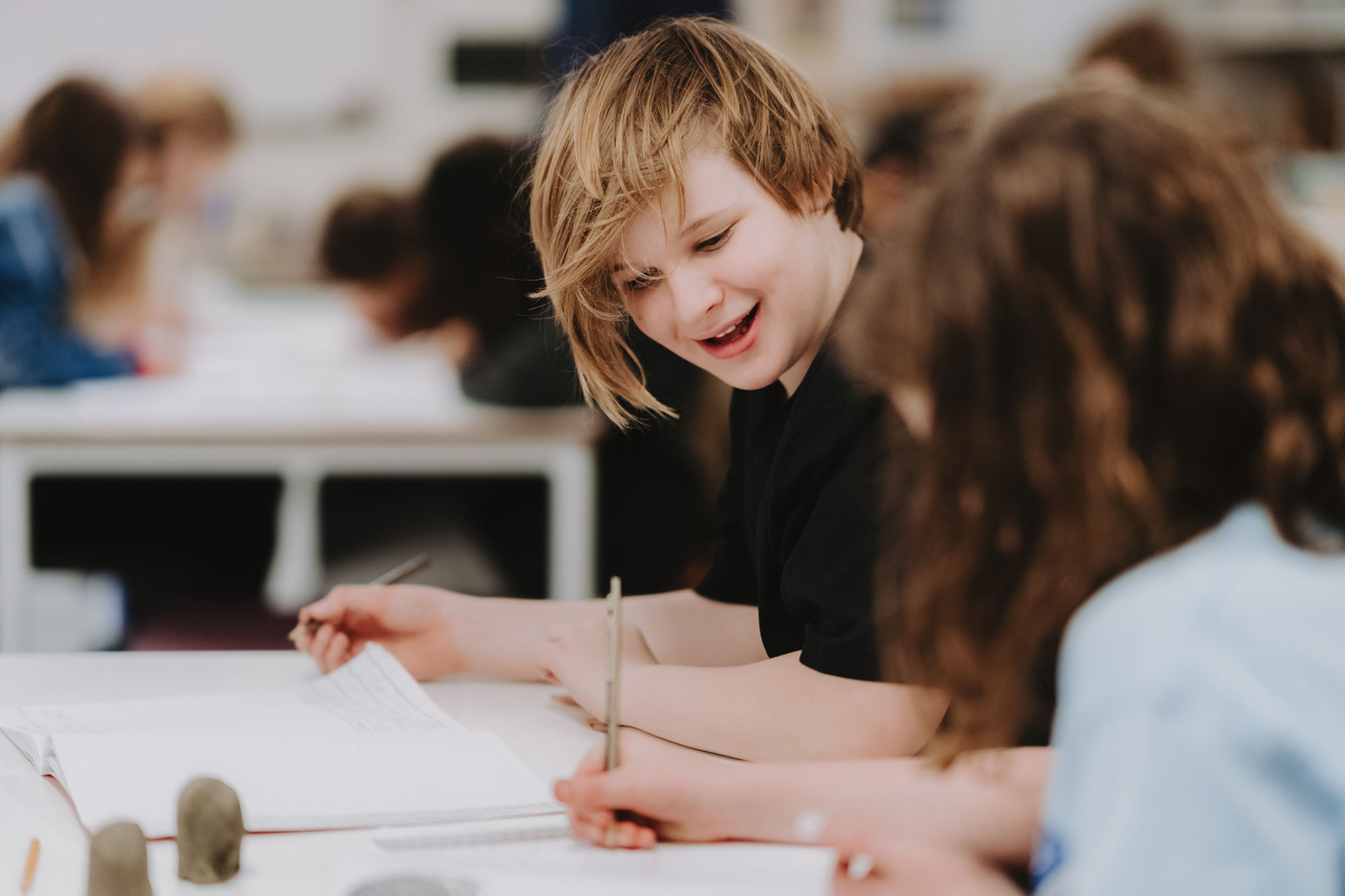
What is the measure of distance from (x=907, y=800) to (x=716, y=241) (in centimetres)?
40

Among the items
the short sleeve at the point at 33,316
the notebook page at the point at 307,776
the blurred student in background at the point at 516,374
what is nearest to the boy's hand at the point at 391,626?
the notebook page at the point at 307,776

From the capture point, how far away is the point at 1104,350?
0.51 metres

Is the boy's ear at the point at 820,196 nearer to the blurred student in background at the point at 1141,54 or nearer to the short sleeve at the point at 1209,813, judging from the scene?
the short sleeve at the point at 1209,813

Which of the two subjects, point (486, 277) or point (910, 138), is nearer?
point (486, 277)

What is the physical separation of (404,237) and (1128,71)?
152cm

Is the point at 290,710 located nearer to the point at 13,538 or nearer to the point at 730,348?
the point at 730,348

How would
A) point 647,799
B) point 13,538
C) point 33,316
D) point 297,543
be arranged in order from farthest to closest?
point 297,543, point 33,316, point 13,538, point 647,799

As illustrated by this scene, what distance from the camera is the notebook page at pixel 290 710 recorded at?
0.81m

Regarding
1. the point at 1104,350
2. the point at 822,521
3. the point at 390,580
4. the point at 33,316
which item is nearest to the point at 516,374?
the point at 33,316

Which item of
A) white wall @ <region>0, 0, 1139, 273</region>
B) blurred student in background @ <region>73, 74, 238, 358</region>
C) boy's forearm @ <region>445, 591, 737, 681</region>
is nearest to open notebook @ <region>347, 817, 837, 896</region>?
boy's forearm @ <region>445, 591, 737, 681</region>

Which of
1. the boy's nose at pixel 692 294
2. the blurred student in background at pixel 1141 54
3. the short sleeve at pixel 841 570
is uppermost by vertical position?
the blurred student in background at pixel 1141 54

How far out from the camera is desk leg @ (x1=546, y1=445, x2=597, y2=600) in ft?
6.23

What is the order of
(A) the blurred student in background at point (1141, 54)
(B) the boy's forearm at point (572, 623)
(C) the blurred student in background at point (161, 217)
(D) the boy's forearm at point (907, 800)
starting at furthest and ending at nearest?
(C) the blurred student in background at point (161, 217) < (A) the blurred student in background at point (1141, 54) < (B) the boy's forearm at point (572, 623) < (D) the boy's forearm at point (907, 800)

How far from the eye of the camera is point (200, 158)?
9.59 ft
